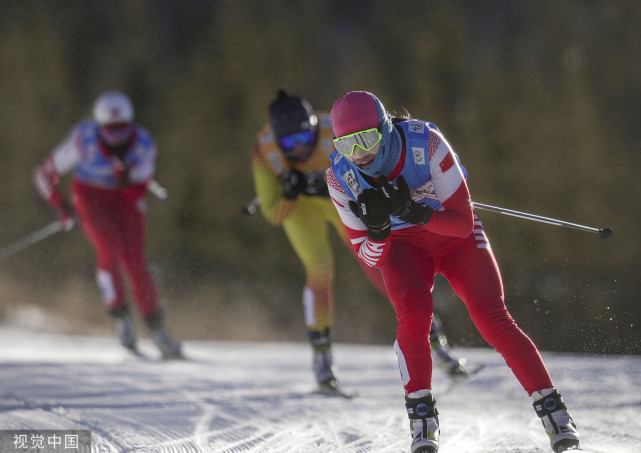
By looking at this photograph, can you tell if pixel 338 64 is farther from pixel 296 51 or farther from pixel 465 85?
pixel 465 85

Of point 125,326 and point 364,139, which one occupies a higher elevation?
point 364,139

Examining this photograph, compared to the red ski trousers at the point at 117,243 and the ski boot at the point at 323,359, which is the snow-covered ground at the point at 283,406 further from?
the red ski trousers at the point at 117,243

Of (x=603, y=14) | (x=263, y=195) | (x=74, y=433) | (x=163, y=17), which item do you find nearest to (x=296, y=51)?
(x=163, y=17)

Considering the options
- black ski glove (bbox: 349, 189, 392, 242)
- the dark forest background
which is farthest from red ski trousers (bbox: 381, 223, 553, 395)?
the dark forest background

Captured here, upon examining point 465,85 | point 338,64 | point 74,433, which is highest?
point 338,64

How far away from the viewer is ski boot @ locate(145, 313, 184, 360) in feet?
23.5

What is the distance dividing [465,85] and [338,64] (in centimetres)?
357

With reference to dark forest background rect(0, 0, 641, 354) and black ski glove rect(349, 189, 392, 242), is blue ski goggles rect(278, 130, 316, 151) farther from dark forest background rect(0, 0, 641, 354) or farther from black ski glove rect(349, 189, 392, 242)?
dark forest background rect(0, 0, 641, 354)

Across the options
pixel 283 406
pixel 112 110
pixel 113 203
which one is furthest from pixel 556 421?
pixel 112 110

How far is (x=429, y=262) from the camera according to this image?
3.69m

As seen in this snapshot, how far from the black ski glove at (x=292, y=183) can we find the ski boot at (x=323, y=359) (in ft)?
3.21

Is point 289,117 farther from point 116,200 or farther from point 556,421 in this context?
point 556,421

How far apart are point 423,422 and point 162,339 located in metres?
4.37

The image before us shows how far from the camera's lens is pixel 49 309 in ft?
61.3
